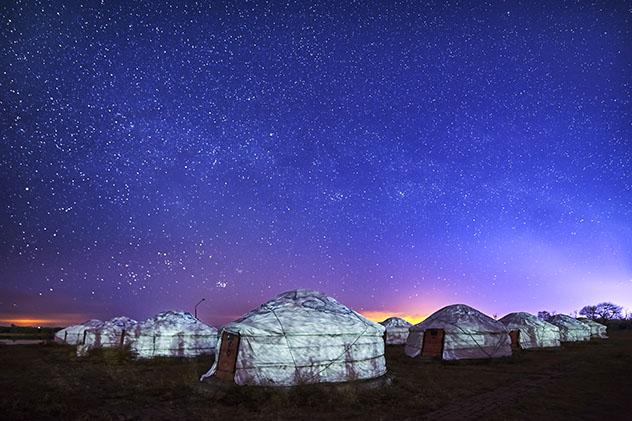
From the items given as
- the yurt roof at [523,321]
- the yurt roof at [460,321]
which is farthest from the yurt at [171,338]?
the yurt roof at [523,321]

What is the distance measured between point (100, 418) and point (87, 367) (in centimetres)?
1224

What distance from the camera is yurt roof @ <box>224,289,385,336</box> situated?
12.8 metres

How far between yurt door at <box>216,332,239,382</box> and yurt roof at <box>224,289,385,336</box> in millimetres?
408

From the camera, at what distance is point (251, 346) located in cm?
1248

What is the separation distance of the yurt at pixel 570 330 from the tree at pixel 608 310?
6240cm

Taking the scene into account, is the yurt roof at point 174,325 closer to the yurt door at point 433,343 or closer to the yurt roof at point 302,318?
the yurt roof at point 302,318

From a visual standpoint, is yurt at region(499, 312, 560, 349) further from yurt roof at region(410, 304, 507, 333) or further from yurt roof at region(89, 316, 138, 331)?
yurt roof at region(89, 316, 138, 331)

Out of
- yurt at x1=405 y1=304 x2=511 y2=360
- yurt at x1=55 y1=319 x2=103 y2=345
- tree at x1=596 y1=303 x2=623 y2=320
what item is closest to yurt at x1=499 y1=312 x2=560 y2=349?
yurt at x1=405 y1=304 x2=511 y2=360

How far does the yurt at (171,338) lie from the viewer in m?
22.5

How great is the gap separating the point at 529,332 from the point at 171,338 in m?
23.9

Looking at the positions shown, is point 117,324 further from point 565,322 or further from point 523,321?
point 565,322

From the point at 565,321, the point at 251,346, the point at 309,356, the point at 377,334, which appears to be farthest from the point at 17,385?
the point at 565,321

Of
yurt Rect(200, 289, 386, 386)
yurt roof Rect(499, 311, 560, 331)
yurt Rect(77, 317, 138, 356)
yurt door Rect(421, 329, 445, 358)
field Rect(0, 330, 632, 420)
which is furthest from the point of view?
yurt roof Rect(499, 311, 560, 331)

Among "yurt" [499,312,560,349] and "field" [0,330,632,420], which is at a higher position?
"yurt" [499,312,560,349]
